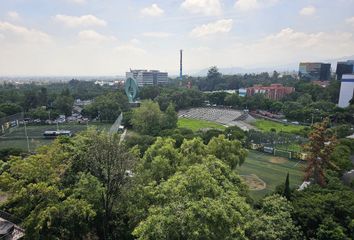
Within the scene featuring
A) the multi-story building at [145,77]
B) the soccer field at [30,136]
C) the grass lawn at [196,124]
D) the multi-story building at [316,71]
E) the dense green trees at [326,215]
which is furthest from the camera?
the multi-story building at [145,77]

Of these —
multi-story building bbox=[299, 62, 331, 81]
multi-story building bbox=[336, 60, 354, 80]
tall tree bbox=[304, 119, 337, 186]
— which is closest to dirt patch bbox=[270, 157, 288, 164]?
tall tree bbox=[304, 119, 337, 186]

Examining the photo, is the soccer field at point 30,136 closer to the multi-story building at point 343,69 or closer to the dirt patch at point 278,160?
the dirt patch at point 278,160

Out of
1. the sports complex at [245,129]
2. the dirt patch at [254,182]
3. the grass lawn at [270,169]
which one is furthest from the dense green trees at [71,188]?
the dirt patch at [254,182]

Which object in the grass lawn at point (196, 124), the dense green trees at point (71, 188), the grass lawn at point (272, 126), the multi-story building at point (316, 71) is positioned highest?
the multi-story building at point (316, 71)

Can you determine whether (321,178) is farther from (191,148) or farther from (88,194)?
(88,194)

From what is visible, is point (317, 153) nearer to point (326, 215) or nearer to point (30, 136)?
point (326, 215)

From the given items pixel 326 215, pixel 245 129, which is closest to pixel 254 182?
pixel 326 215

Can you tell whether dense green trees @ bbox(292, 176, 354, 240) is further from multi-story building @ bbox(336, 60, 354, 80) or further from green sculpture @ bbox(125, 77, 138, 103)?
multi-story building @ bbox(336, 60, 354, 80)
